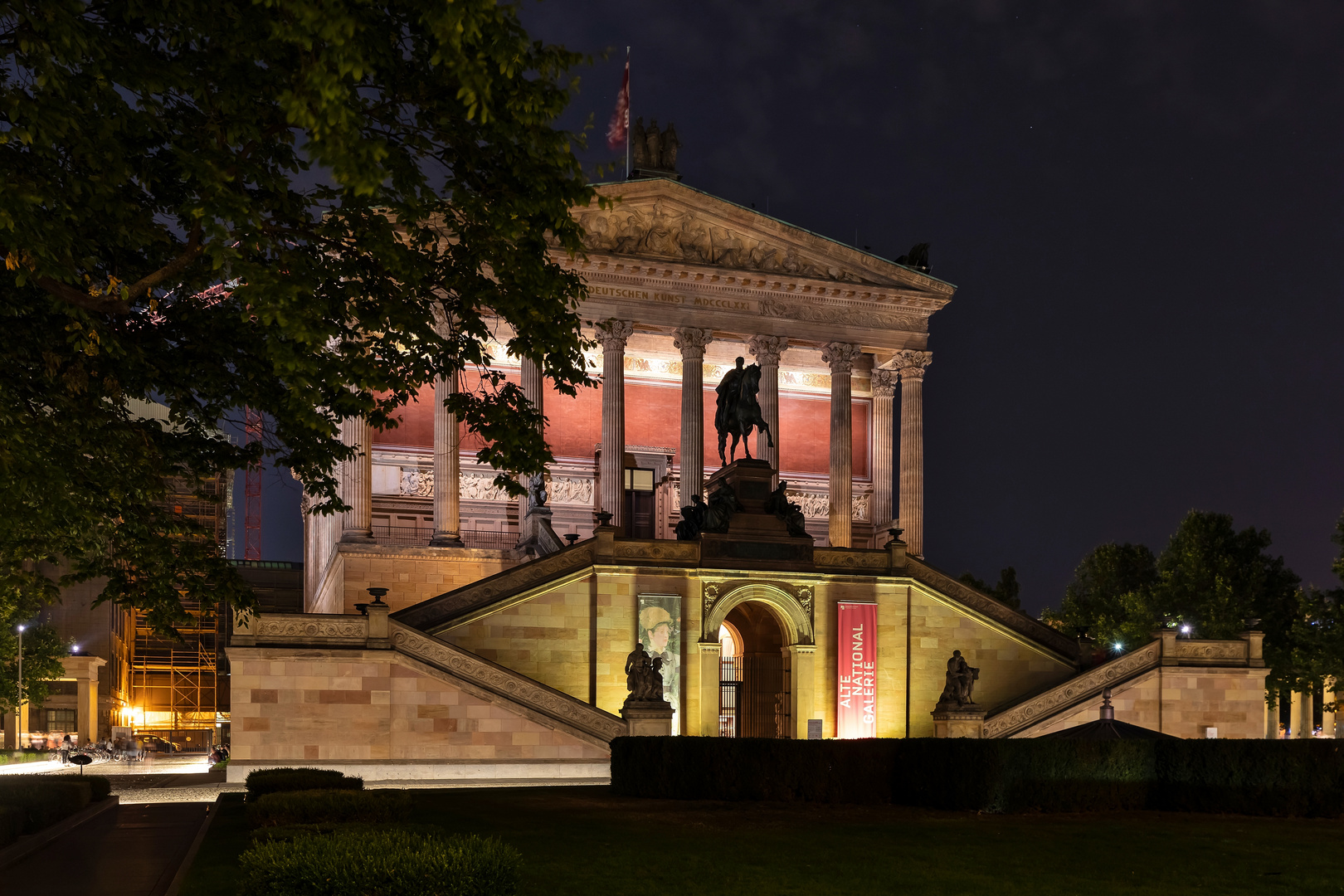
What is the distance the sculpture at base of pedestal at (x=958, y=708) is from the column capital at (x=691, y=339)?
21.1 m

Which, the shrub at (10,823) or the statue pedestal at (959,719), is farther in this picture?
the statue pedestal at (959,719)

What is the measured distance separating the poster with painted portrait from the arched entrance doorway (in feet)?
6.14

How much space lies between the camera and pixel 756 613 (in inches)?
1812

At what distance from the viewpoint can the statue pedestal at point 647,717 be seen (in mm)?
35375

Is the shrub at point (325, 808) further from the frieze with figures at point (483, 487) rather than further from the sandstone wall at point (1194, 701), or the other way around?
the frieze with figures at point (483, 487)

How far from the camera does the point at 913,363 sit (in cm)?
5888

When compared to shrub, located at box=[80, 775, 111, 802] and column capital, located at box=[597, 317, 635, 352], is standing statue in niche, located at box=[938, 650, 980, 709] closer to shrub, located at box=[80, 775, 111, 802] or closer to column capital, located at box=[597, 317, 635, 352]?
column capital, located at box=[597, 317, 635, 352]

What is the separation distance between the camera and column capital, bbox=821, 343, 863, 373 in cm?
5762

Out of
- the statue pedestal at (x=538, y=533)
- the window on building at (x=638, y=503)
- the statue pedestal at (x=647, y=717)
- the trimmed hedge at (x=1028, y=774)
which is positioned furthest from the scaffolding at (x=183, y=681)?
the trimmed hedge at (x=1028, y=774)

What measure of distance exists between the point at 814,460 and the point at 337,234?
4982 cm

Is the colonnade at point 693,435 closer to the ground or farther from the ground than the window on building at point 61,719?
farther from the ground

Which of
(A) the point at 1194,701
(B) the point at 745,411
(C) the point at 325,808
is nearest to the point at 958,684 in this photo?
(A) the point at 1194,701

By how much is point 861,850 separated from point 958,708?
21203mm

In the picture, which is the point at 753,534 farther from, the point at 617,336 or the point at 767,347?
the point at 767,347
